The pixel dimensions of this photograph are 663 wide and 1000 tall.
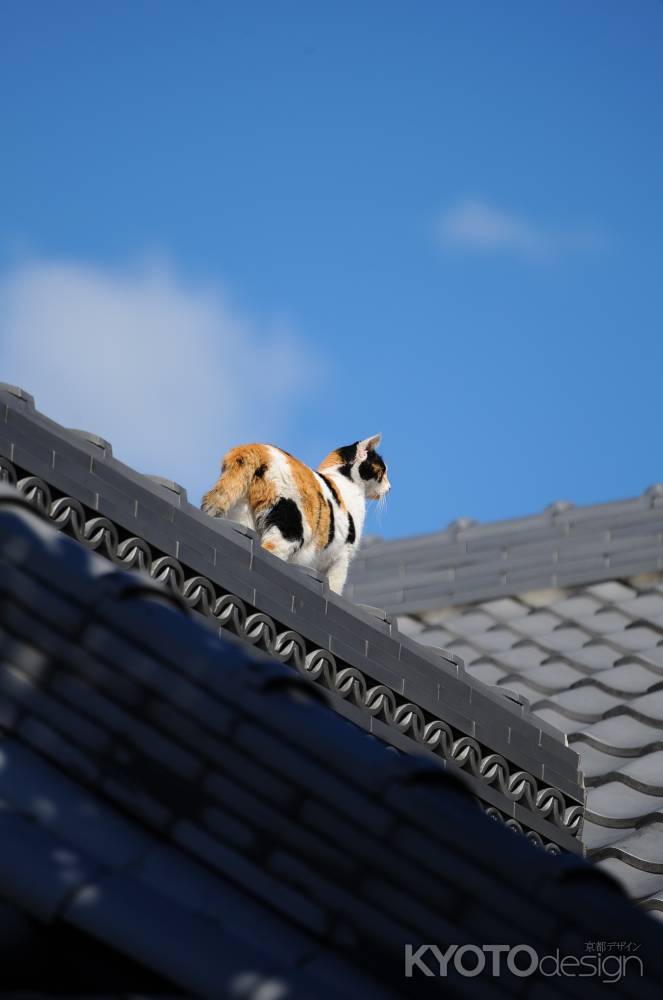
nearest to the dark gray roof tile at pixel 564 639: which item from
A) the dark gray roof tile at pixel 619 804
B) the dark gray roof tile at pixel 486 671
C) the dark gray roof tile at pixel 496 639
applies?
the dark gray roof tile at pixel 496 639

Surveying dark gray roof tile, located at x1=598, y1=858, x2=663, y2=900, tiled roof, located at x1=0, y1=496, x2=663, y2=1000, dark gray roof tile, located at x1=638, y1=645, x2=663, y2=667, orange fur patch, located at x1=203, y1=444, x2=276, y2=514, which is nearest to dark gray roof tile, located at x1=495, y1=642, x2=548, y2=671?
dark gray roof tile, located at x1=638, y1=645, x2=663, y2=667

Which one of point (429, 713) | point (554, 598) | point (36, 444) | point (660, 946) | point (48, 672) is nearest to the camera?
point (660, 946)

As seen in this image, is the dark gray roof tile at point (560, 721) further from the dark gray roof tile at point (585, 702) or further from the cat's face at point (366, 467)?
the cat's face at point (366, 467)

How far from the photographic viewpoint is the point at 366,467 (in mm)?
7402

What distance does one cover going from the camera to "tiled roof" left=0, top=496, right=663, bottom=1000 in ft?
7.29

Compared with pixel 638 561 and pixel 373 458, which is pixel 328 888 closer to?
pixel 373 458

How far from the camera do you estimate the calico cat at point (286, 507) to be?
20.0 feet

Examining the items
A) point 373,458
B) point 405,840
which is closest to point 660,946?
point 405,840

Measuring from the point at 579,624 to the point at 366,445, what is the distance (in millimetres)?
1449

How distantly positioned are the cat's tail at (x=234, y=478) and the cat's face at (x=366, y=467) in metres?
1.27

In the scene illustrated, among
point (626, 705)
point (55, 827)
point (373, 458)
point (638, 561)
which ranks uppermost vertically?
point (638, 561)

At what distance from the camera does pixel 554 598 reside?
327 inches

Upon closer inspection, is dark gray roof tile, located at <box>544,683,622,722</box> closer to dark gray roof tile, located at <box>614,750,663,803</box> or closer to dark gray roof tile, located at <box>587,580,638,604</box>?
dark gray roof tile, located at <box>614,750,663,803</box>

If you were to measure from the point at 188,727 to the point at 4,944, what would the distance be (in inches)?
17.5
